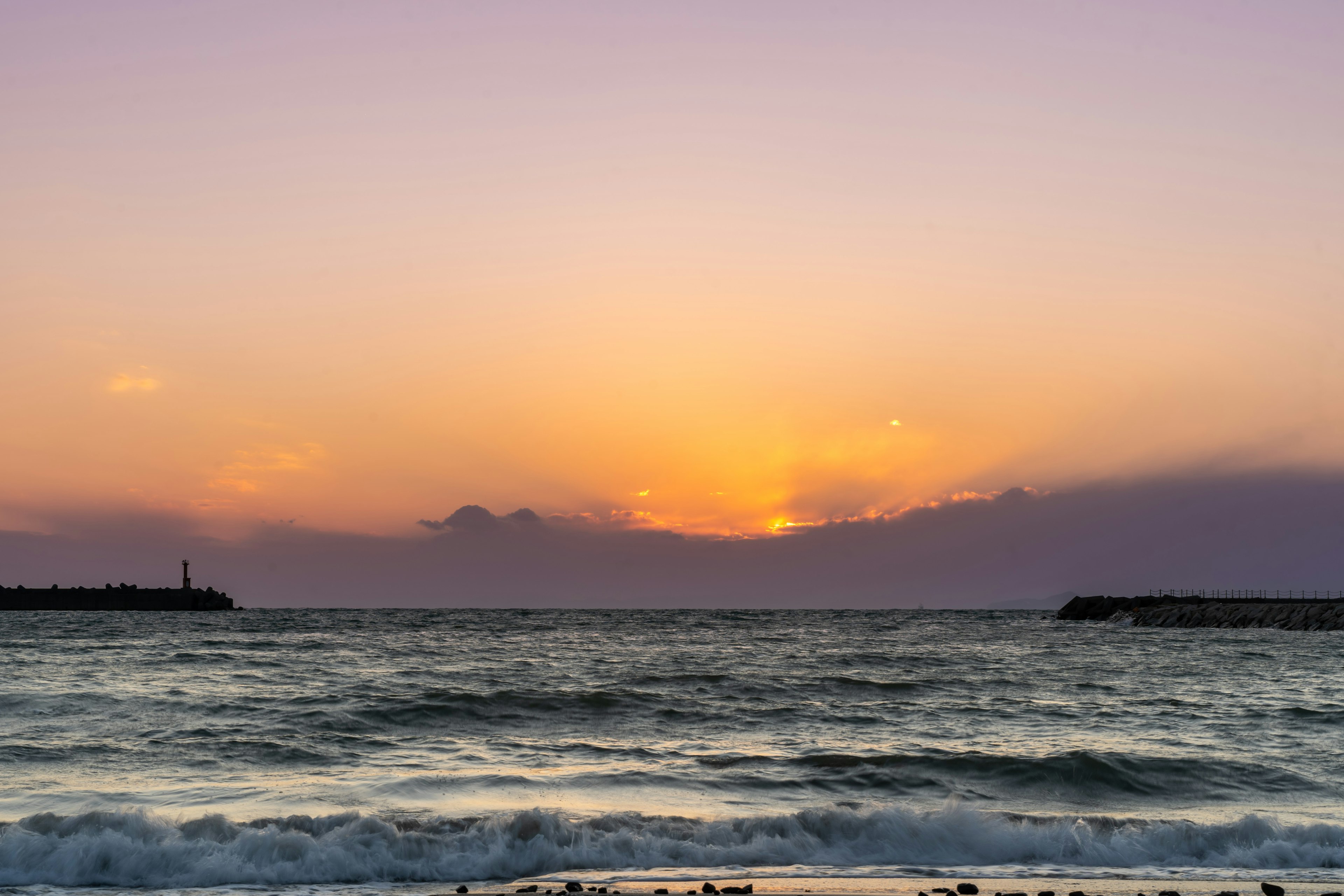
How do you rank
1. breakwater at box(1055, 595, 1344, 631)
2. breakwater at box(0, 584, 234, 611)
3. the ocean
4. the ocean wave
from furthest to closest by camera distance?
breakwater at box(0, 584, 234, 611) → breakwater at box(1055, 595, 1344, 631) → the ocean → the ocean wave

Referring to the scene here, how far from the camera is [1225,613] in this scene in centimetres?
8681

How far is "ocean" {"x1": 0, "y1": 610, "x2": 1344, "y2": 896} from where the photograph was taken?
1213cm

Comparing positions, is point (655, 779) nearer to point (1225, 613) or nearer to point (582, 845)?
point (582, 845)

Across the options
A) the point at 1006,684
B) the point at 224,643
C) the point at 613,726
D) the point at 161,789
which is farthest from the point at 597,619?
the point at 161,789

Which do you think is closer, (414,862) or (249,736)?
(414,862)

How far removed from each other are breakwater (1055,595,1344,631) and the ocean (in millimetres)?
49416

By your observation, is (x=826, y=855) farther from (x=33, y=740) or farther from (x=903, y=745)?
(x=33, y=740)

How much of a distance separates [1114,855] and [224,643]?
43965mm

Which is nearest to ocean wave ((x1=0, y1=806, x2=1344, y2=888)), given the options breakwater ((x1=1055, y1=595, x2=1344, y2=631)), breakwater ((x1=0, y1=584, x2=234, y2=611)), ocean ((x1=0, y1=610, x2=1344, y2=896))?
ocean ((x1=0, y1=610, x2=1344, y2=896))

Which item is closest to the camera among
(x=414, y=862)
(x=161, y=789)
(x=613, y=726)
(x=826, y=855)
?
(x=414, y=862)

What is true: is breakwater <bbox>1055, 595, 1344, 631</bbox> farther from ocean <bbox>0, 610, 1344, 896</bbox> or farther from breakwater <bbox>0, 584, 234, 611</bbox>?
breakwater <bbox>0, 584, 234, 611</bbox>

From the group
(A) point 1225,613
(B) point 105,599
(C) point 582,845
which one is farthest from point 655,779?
(B) point 105,599

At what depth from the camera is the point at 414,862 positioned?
1225 centimetres

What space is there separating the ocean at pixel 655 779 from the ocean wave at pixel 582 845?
4 cm
